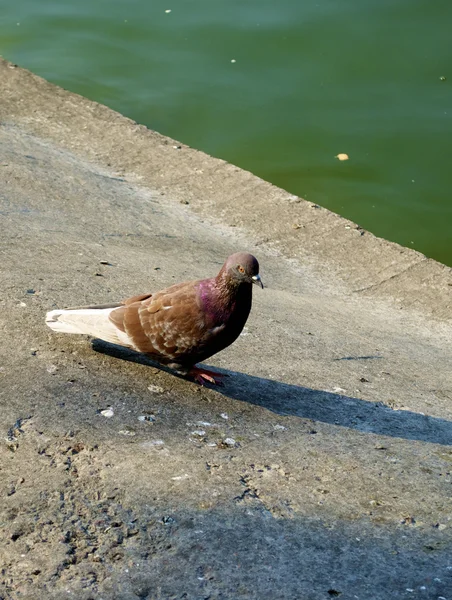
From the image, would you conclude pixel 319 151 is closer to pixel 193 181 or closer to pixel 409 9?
pixel 193 181

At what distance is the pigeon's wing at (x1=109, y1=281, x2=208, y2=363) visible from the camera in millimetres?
3811

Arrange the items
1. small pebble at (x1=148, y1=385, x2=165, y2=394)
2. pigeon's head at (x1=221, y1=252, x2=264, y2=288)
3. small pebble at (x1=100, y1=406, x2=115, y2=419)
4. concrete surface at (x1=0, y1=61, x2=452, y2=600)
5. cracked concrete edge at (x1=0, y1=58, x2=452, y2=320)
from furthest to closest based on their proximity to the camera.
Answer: cracked concrete edge at (x1=0, y1=58, x2=452, y2=320)
small pebble at (x1=148, y1=385, x2=165, y2=394)
pigeon's head at (x1=221, y1=252, x2=264, y2=288)
small pebble at (x1=100, y1=406, x2=115, y2=419)
concrete surface at (x1=0, y1=61, x2=452, y2=600)

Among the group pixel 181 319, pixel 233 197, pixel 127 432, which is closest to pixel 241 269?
pixel 181 319

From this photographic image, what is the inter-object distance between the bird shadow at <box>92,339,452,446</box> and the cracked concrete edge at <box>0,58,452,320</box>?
220 cm

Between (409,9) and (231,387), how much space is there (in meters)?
7.56

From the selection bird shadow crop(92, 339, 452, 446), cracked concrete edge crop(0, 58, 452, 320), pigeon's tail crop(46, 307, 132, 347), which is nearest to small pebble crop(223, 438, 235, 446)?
bird shadow crop(92, 339, 452, 446)

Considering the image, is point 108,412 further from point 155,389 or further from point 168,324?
point 168,324

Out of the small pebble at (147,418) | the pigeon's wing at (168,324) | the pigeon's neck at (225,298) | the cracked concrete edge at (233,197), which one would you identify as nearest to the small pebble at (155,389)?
the pigeon's wing at (168,324)

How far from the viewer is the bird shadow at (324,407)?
399 cm

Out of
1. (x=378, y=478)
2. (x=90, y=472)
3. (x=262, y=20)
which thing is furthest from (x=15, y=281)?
(x=262, y=20)

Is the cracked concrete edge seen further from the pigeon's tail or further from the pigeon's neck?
the pigeon's tail

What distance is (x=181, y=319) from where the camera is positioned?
383cm

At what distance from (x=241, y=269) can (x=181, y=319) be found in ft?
1.21

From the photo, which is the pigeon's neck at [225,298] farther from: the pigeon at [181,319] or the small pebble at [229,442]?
the small pebble at [229,442]
